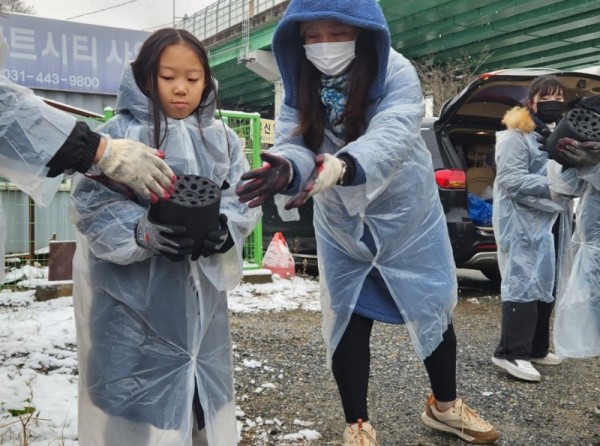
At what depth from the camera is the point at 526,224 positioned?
3475 mm

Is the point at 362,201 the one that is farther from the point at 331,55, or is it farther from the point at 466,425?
the point at 466,425

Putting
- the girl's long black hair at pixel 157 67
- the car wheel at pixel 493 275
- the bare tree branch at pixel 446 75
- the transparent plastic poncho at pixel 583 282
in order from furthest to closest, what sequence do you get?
the bare tree branch at pixel 446 75
the car wheel at pixel 493 275
the transparent plastic poncho at pixel 583 282
the girl's long black hair at pixel 157 67

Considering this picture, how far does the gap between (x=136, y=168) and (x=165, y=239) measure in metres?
0.19

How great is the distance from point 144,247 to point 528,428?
1933 mm

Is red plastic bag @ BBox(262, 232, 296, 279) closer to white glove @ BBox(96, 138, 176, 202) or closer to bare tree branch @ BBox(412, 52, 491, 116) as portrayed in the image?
white glove @ BBox(96, 138, 176, 202)

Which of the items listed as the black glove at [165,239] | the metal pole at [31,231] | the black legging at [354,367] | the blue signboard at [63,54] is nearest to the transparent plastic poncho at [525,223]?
the black legging at [354,367]

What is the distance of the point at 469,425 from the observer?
243cm

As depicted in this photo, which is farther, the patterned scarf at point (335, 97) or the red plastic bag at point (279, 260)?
the red plastic bag at point (279, 260)

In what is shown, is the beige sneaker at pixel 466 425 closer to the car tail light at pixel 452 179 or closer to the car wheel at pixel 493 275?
the car tail light at pixel 452 179

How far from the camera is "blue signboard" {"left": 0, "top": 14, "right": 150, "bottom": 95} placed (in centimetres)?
804

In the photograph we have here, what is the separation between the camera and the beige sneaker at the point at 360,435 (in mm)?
2182

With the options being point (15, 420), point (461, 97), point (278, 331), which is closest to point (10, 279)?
point (278, 331)

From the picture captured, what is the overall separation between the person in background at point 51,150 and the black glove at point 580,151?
72.1 inches

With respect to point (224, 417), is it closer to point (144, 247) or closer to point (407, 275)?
point (144, 247)
